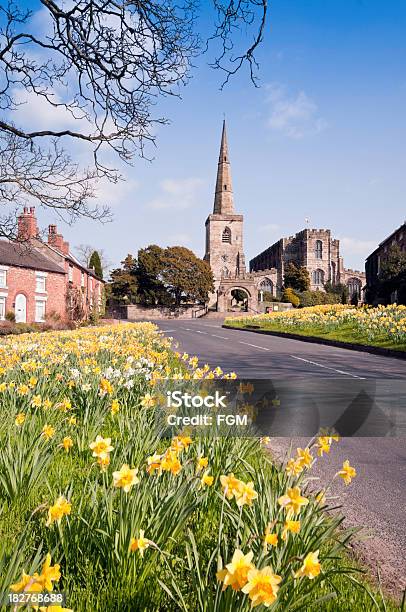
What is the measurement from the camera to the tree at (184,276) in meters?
79.4

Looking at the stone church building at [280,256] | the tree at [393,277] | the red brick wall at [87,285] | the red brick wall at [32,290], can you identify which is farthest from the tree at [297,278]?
the red brick wall at [32,290]

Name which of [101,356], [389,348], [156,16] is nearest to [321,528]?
[101,356]

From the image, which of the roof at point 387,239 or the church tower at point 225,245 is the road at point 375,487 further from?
the church tower at point 225,245

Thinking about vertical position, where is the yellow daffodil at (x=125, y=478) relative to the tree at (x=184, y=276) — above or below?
below

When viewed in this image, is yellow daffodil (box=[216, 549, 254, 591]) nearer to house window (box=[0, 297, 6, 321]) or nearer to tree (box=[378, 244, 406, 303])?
house window (box=[0, 297, 6, 321])

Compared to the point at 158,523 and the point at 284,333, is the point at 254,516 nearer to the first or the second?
the point at 158,523

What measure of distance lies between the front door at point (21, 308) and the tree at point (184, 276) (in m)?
41.3

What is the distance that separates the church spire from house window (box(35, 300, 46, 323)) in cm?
6376

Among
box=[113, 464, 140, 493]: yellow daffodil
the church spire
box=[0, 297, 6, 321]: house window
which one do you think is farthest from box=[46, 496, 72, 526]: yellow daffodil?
the church spire

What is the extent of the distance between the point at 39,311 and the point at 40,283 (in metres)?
2.36

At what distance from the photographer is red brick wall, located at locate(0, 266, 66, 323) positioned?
37.6m

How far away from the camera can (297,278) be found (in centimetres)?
8906

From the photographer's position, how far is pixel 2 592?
5.45 ft

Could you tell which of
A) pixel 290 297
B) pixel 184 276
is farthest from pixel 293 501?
pixel 290 297
